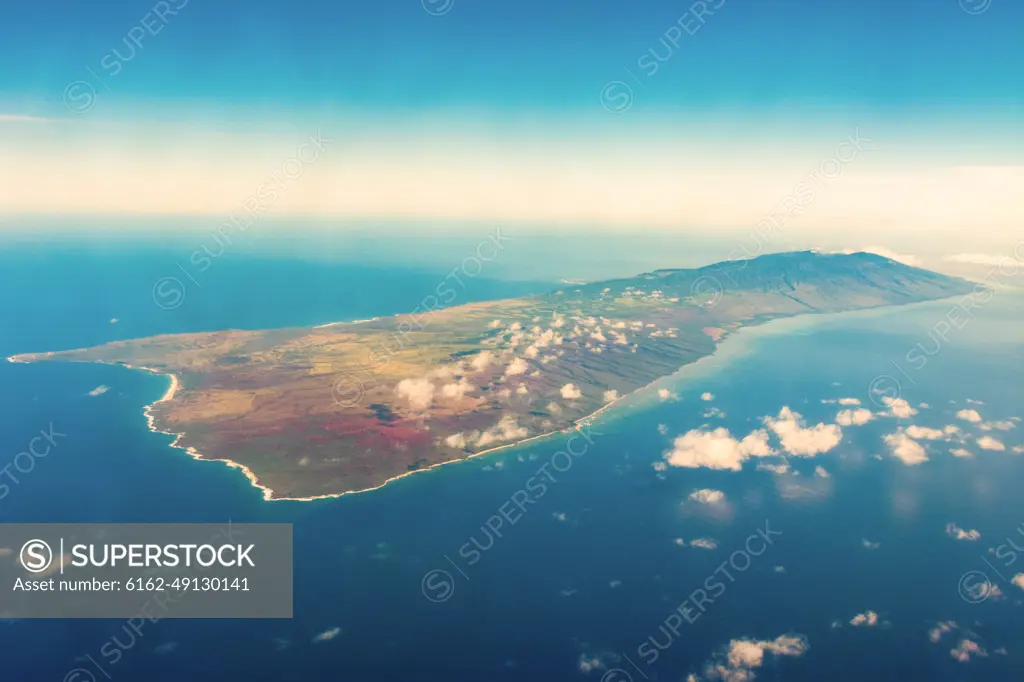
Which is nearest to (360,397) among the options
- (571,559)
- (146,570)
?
(146,570)

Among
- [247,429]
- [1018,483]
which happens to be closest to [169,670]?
[247,429]

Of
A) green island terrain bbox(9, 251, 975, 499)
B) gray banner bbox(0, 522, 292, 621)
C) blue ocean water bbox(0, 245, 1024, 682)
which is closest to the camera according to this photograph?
blue ocean water bbox(0, 245, 1024, 682)

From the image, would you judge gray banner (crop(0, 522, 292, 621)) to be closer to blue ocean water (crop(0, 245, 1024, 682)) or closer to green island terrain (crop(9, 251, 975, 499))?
blue ocean water (crop(0, 245, 1024, 682))

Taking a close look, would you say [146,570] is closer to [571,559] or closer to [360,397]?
[571,559]

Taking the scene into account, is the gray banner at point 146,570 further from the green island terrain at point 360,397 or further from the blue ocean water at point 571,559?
the green island terrain at point 360,397

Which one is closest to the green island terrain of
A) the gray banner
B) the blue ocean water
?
the blue ocean water

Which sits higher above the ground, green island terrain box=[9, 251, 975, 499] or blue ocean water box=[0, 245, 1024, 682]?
green island terrain box=[9, 251, 975, 499]
